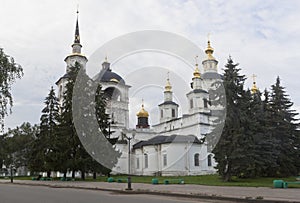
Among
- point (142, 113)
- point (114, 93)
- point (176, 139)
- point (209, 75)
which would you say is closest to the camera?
point (176, 139)

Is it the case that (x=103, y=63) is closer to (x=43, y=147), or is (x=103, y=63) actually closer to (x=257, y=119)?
(x=43, y=147)

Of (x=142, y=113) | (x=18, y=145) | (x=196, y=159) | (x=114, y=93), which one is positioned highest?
(x=114, y=93)

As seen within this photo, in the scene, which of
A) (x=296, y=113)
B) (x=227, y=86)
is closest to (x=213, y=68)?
(x=296, y=113)

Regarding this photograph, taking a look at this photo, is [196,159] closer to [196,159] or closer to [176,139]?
[196,159]

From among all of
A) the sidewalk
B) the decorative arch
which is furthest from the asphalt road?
the decorative arch

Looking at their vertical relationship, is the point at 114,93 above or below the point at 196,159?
above

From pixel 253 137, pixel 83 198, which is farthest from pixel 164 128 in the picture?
pixel 83 198

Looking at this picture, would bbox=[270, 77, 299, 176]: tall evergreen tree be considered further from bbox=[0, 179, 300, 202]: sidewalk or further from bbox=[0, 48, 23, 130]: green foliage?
bbox=[0, 48, 23, 130]: green foliage

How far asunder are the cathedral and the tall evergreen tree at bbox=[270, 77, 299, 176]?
10.5 metres

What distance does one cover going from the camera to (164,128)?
Result: 211 feet

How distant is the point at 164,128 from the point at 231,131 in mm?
35613

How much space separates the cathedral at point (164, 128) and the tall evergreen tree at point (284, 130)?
1046cm

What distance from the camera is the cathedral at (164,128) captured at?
50688 mm

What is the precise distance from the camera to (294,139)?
3441cm
